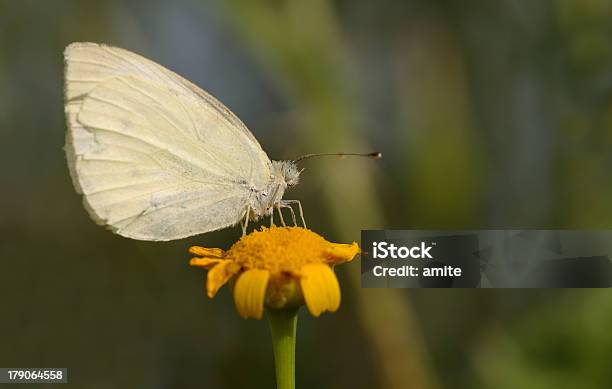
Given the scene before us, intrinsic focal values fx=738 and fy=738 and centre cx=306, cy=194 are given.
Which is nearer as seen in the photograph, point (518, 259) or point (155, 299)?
point (518, 259)

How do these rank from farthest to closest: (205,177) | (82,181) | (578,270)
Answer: (578,270) → (205,177) → (82,181)

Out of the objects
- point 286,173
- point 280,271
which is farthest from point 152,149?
point 280,271

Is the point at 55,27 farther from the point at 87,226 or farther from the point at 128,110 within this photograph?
the point at 128,110

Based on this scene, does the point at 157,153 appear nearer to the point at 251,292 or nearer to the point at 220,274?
the point at 220,274

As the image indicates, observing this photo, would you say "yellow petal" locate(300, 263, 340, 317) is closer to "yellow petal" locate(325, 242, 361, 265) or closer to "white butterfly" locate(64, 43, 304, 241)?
"yellow petal" locate(325, 242, 361, 265)

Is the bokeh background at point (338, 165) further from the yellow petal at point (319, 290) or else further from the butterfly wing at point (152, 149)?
the yellow petal at point (319, 290)

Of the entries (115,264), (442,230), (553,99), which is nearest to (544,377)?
(442,230)

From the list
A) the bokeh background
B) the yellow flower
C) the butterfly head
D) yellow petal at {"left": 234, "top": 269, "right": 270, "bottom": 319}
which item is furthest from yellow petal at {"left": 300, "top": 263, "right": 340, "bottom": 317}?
the bokeh background
